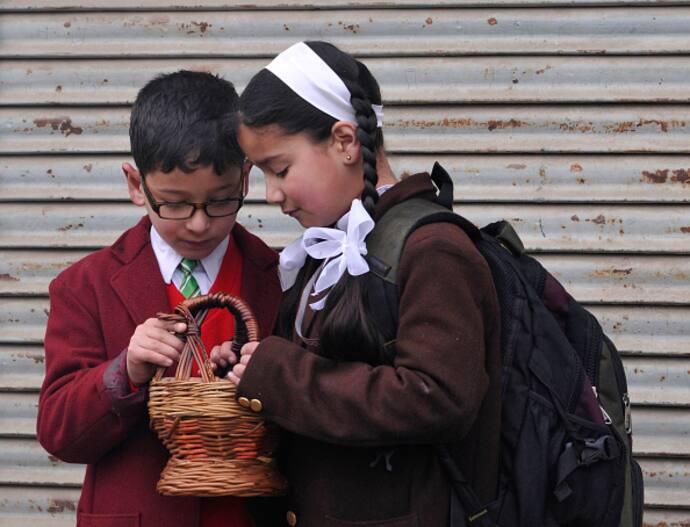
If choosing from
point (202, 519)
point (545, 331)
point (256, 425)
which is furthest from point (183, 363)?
point (545, 331)

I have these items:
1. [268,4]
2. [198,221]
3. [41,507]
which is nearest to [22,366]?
[41,507]

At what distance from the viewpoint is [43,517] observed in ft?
14.8

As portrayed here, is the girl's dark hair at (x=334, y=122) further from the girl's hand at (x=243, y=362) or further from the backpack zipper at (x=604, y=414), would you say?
the backpack zipper at (x=604, y=414)

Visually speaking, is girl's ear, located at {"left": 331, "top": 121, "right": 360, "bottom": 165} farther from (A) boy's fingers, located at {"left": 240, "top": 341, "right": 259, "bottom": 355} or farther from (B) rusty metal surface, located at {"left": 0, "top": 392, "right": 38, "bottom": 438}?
(B) rusty metal surface, located at {"left": 0, "top": 392, "right": 38, "bottom": 438}

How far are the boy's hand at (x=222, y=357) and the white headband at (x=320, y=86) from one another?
0.59 m

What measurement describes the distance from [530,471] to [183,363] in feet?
2.60

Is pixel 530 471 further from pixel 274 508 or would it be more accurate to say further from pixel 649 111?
pixel 649 111

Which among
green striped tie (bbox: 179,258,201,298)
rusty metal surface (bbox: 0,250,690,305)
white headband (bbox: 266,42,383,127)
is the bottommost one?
rusty metal surface (bbox: 0,250,690,305)

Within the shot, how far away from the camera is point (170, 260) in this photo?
111 inches

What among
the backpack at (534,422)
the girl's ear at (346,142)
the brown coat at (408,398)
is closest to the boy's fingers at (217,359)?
the brown coat at (408,398)

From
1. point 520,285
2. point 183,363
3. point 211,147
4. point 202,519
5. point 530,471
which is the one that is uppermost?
point 211,147

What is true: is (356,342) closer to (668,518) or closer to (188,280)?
(188,280)

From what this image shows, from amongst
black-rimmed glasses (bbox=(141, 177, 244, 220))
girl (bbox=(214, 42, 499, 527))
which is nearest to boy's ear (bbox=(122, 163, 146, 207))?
black-rimmed glasses (bbox=(141, 177, 244, 220))

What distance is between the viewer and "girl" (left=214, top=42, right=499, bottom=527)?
2.23 metres
